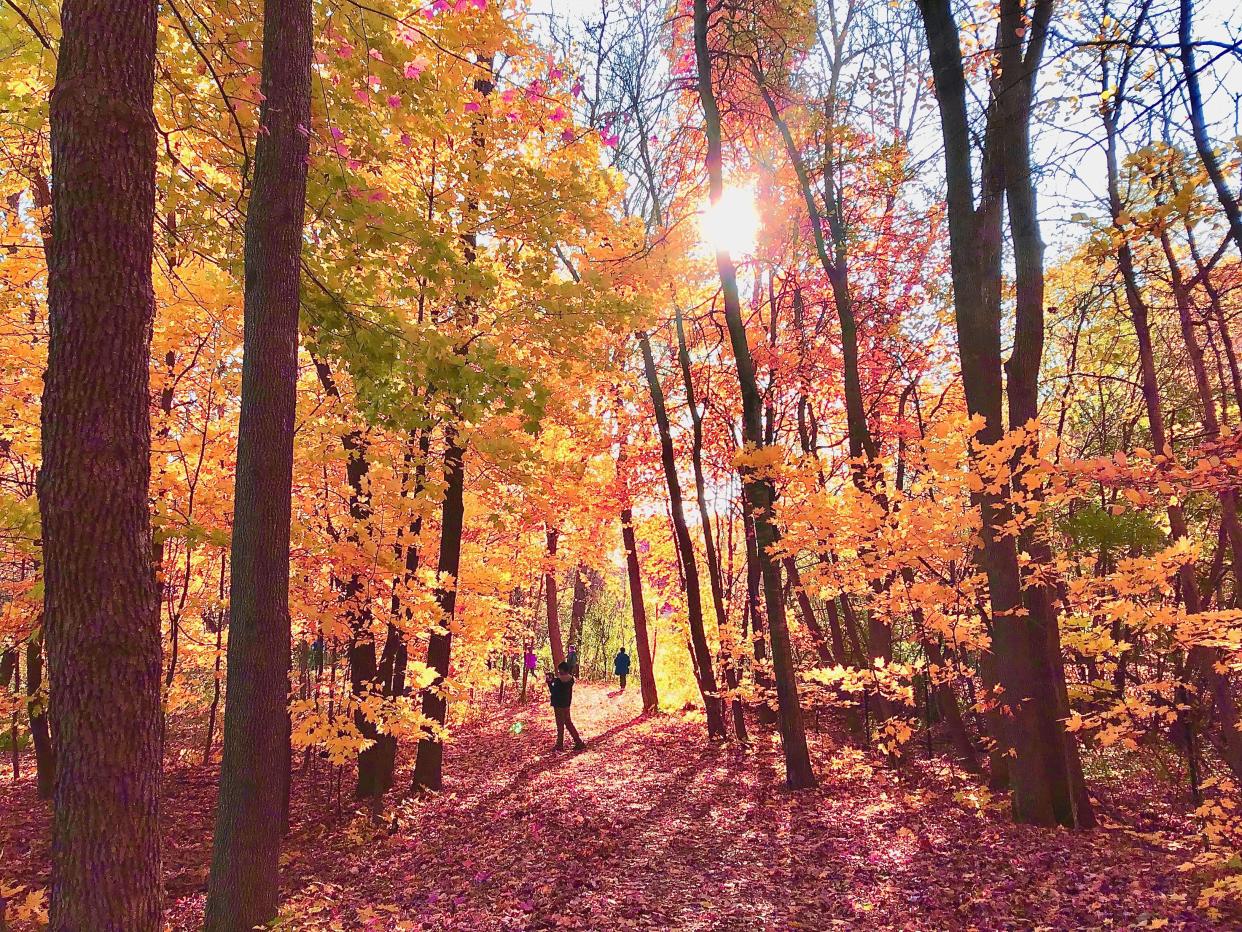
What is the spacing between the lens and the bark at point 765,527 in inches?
335

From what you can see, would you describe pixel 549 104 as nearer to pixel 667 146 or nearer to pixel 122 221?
pixel 667 146

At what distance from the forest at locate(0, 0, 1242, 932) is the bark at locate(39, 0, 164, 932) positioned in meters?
0.02

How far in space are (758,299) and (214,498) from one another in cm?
1115

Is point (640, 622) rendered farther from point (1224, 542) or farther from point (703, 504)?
point (1224, 542)

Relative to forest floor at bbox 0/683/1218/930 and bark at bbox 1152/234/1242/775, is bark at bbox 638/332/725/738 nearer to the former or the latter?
forest floor at bbox 0/683/1218/930

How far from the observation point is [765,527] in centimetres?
865

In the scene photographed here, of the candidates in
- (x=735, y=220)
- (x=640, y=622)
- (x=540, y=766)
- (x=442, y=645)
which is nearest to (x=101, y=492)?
(x=442, y=645)

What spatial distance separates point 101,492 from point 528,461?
480cm

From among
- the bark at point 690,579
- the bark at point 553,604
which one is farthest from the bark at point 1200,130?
the bark at point 553,604

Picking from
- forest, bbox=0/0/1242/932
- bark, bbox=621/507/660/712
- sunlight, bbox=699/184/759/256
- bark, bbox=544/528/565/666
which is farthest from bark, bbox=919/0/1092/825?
bark, bbox=544/528/565/666

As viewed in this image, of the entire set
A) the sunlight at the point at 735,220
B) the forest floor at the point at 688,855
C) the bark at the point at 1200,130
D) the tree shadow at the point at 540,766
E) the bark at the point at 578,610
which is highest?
the sunlight at the point at 735,220

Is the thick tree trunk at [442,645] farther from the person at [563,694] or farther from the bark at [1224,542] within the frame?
the bark at [1224,542]

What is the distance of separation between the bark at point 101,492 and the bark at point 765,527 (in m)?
6.42

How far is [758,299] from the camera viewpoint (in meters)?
14.3
